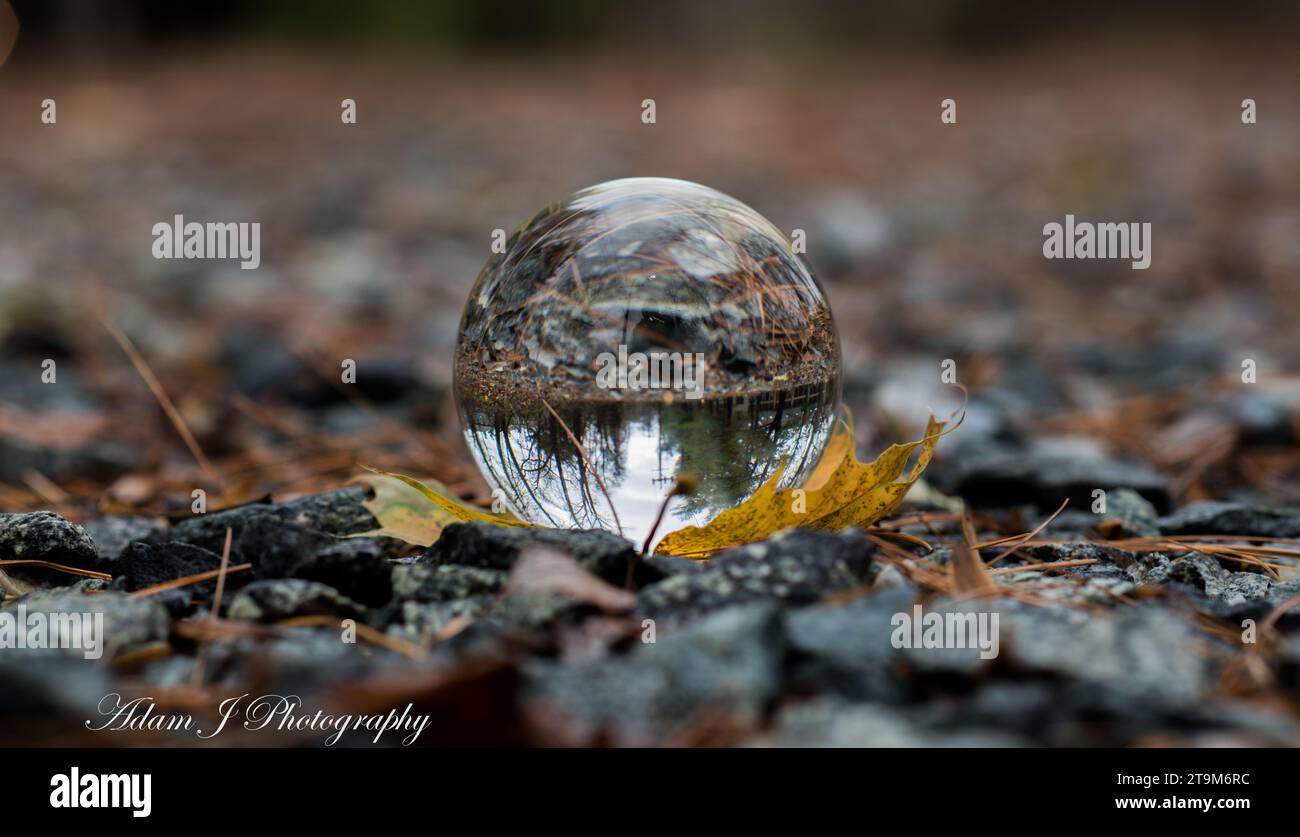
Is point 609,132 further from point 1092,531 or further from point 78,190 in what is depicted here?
point 1092,531

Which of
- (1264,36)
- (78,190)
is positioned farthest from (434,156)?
(1264,36)

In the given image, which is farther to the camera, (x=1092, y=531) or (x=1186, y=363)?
(x=1186, y=363)

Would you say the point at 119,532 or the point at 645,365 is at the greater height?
the point at 645,365

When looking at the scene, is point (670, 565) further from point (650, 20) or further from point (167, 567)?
point (650, 20)

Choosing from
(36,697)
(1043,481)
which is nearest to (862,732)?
(36,697)

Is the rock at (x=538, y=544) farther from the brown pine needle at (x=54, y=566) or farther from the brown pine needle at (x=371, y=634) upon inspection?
the brown pine needle at (x=54, y=566)

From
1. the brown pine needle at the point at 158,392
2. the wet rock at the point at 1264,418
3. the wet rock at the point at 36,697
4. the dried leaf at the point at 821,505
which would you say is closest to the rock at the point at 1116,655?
the dried leaf at the point at 821,505
